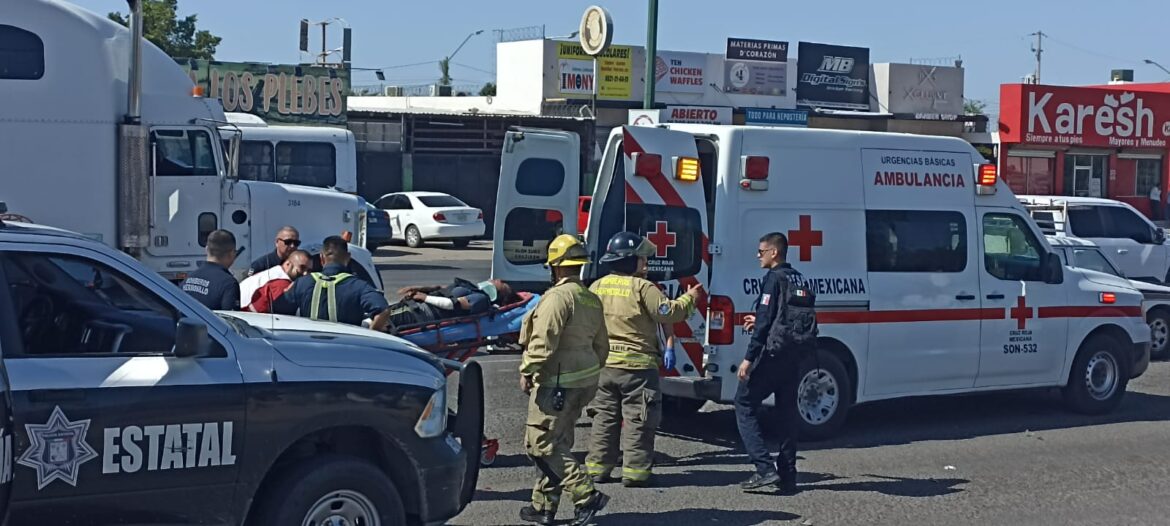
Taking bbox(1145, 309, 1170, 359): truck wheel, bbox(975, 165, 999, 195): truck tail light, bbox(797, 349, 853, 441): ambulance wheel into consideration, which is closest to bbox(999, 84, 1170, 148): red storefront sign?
bbox(1145, 309, 1170, 359): truck wheel

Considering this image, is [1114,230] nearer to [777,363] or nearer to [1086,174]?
[777,363]

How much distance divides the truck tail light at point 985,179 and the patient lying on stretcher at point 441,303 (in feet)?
14.8

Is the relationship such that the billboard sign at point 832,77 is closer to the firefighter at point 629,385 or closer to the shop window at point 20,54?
the shop window at point 20,54

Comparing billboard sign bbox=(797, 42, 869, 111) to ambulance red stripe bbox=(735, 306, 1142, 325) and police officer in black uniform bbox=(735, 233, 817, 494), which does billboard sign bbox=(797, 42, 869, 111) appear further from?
police officer in black uniform bbox=(735, 233, 817, 494)

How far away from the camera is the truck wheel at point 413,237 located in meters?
32.9

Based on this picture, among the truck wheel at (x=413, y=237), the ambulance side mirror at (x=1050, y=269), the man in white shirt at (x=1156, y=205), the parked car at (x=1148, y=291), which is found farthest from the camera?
the man in white shirt at (x=1156, y=205)

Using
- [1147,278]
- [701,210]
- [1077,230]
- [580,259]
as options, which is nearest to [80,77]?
[701,210]

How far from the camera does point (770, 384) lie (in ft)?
28.6

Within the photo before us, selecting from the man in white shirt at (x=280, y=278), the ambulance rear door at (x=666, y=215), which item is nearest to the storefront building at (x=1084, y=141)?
the ambulance rear door at (x=666, y=215)

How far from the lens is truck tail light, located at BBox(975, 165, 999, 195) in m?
11.3

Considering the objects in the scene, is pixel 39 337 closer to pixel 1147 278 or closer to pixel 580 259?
pixel 580 259

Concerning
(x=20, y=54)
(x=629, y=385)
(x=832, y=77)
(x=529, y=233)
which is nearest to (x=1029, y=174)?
(x=832, y=77)

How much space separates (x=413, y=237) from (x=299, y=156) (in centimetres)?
1025

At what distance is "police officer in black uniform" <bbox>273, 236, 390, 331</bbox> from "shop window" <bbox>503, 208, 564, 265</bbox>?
5.17m
